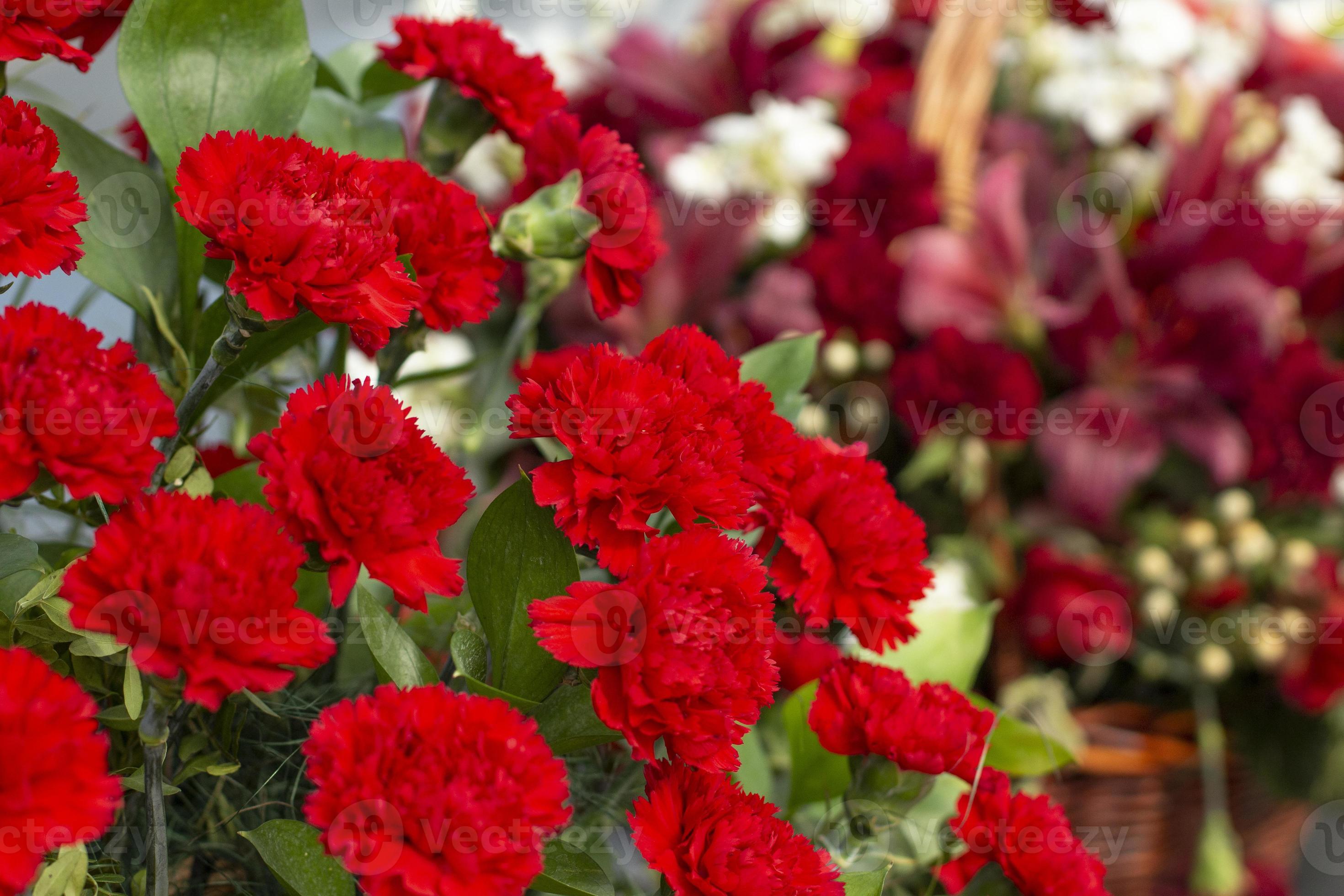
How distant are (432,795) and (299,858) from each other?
6 cm

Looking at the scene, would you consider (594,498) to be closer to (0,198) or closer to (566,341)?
(0,198)

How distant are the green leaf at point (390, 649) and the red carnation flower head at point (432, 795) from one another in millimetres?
35

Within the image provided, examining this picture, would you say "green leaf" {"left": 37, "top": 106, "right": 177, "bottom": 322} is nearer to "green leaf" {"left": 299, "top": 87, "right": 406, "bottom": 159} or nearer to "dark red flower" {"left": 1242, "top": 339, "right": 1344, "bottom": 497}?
"green leaf" {"left": 299, "top": 87, "right": 406, "bottom": 159}

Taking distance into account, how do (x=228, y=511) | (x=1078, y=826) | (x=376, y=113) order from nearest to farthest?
1. (x=228, y=511)
2. (x=376, y=113)
3. (x=1078, y=826)

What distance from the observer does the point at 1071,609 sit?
566 mm

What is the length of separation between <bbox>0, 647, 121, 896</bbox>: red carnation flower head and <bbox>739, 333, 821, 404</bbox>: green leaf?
19 centimetres

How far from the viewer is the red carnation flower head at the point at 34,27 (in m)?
0.21

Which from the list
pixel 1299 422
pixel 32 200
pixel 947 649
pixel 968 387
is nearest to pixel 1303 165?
pixel 1299 422

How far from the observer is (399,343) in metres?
0.26

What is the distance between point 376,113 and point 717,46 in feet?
1.54

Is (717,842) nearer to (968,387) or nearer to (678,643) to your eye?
(678,643)

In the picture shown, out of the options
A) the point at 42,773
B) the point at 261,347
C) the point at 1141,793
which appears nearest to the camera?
the point at 42,773

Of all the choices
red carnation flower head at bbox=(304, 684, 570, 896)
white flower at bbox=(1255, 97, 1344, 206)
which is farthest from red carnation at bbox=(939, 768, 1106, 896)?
white flower at bbox=(1255, 97, 1344, 206)

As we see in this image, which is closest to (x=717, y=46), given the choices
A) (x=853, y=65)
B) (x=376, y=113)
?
(x=853, y=65)
